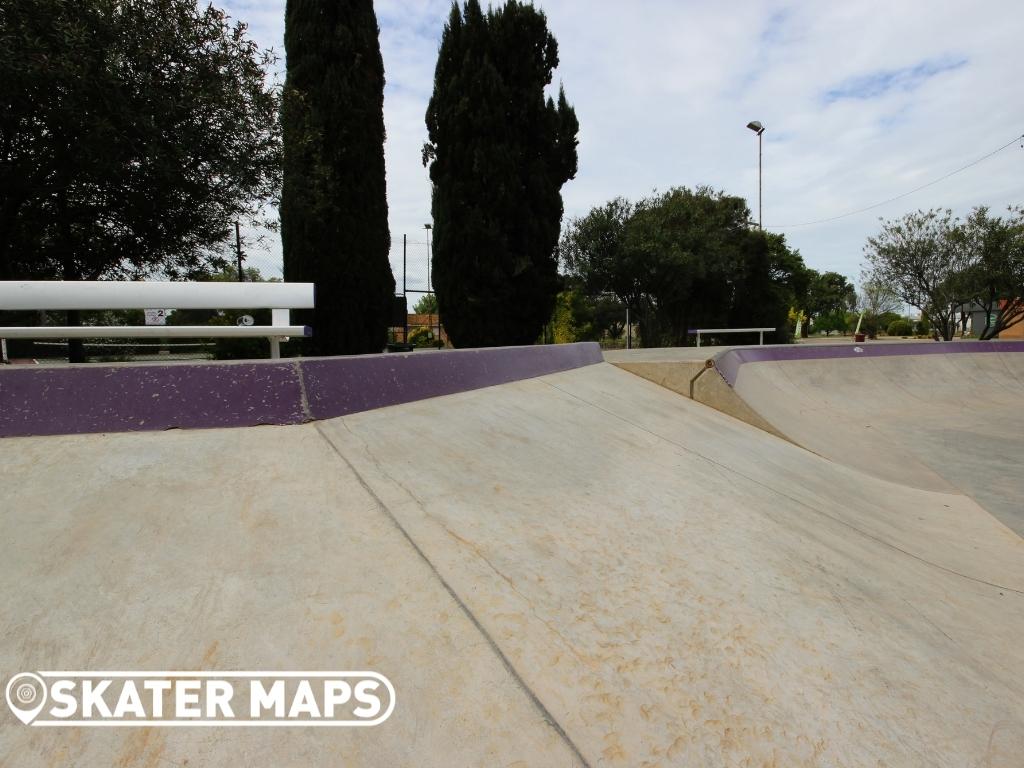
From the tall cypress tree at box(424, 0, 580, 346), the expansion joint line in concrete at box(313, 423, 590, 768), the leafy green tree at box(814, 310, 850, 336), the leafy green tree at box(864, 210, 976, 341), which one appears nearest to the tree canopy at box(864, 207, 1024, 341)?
the leafy green tree at box(864, 210, 976, 341)

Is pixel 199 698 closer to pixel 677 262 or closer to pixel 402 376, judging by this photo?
pixel 402 376

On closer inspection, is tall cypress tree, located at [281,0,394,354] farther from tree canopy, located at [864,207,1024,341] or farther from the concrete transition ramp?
tree canopy, located at [864,207,1024,341]

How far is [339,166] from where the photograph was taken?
9383 millimetres

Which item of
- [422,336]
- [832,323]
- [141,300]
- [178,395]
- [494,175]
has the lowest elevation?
[422,336]

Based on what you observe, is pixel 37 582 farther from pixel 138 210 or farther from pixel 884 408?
pixel 884 408

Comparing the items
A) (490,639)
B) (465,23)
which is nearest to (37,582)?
(490,639)

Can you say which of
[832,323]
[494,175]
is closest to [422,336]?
[494,175]

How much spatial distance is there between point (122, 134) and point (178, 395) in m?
5.15

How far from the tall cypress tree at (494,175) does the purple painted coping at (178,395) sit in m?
10.7

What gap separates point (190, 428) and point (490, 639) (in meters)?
1.78

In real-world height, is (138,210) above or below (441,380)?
above

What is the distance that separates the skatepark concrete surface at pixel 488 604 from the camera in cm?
127

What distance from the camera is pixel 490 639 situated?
145 cm

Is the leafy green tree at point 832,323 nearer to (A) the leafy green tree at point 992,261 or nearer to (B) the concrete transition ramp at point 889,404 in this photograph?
(A) the leafy green tree at point 992,261
